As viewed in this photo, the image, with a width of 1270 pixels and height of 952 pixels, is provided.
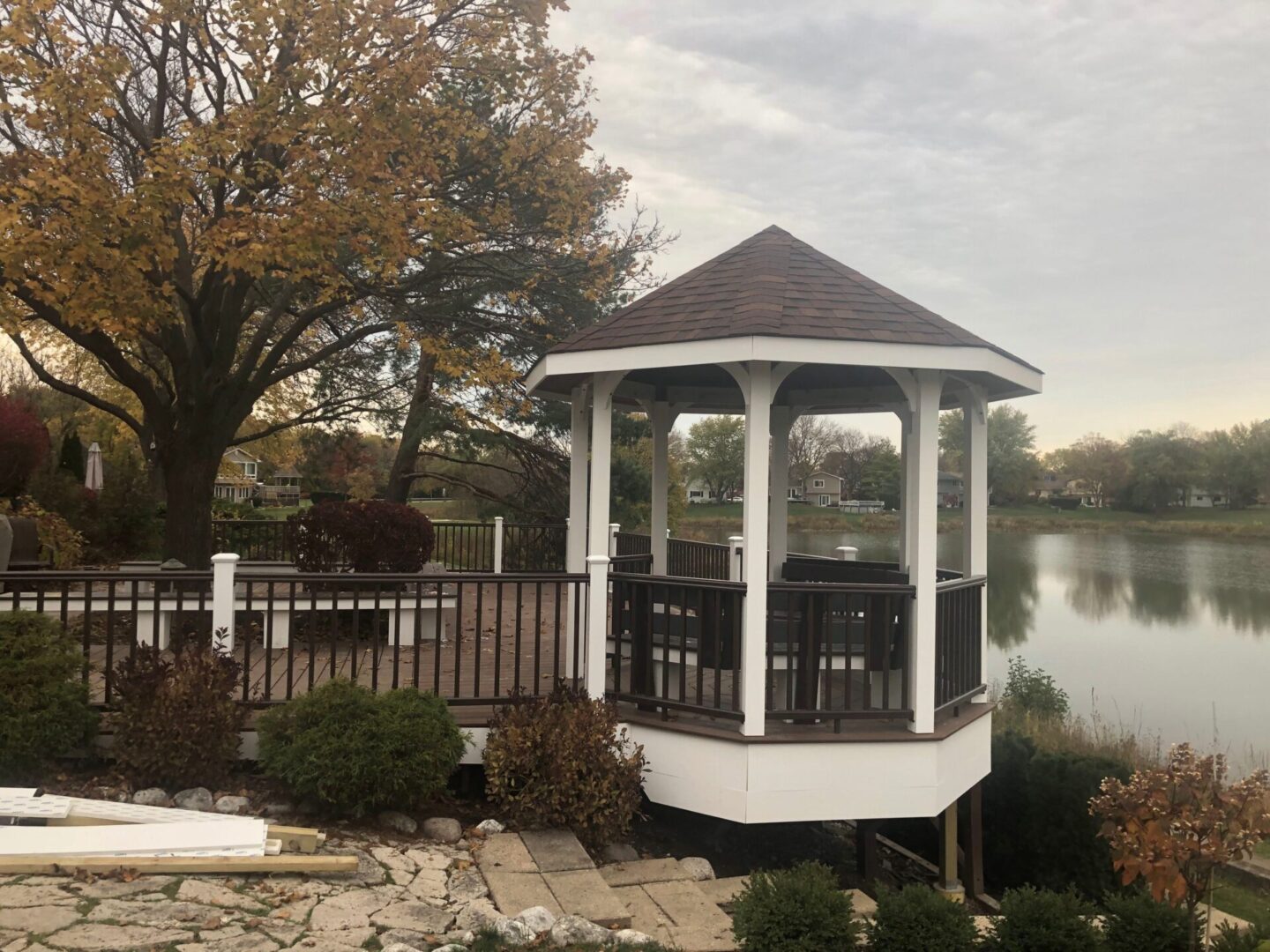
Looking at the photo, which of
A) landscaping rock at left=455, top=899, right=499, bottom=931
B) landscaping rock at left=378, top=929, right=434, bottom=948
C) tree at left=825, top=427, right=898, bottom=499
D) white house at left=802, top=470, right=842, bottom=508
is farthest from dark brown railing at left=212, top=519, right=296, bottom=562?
white house at left=802, top=470, right=842, bottom=508

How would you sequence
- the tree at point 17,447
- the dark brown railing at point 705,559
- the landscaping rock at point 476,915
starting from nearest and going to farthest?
the landscaping rock at point 476,915
the dark brown railing at point 705,559
the tree at point 17,447

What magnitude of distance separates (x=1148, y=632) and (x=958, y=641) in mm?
17205

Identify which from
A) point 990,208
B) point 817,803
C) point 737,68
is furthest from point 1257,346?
point 817,803

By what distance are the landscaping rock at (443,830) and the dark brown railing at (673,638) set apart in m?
1.24

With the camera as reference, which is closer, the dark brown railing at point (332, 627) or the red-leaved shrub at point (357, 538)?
the dark brown railing at point (332, 627)

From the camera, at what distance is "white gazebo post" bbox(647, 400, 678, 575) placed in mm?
7844

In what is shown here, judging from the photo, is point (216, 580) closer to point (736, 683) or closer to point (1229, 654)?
point (736, 683)

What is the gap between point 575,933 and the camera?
3.46 m

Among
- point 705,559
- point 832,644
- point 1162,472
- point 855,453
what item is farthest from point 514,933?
point 1162,472

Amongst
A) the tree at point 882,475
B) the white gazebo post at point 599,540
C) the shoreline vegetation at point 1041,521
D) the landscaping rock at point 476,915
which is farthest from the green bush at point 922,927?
the tree at point 882,475

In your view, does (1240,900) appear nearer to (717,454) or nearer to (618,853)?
(618,853)

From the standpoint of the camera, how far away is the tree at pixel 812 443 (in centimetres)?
5034

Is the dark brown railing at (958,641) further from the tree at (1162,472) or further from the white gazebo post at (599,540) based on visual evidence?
the tree at (1162,472)

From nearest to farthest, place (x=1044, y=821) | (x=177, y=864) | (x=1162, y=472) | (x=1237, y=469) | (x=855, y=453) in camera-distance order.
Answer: (x=177, y=864)
(x=1044, y=821)
(x=1162, y=472)
(x=1237, y=469)
(x=855, y=453)
